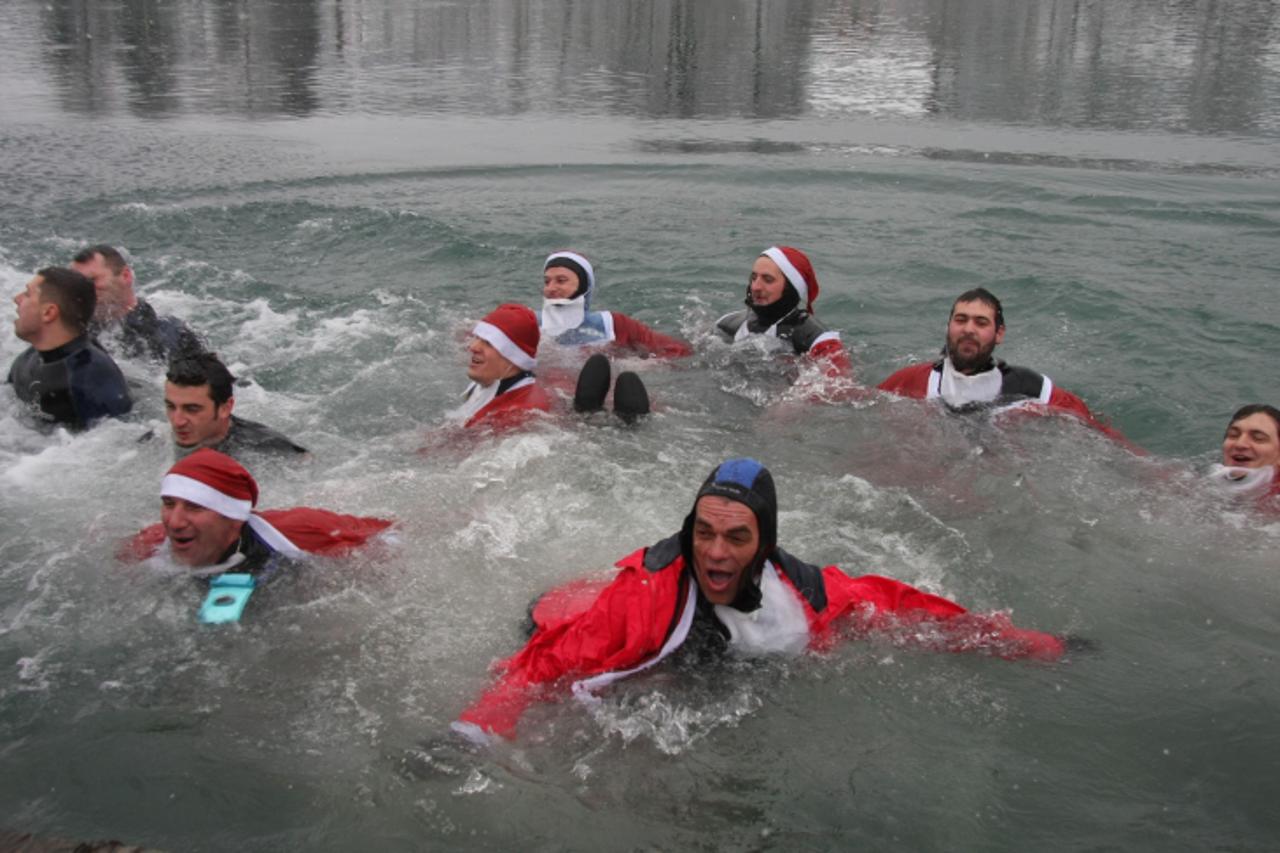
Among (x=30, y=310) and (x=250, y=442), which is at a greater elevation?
(x=30, y=310)

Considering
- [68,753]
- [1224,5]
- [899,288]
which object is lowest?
[68,753]

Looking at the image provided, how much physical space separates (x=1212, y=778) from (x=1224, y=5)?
37.4 metres

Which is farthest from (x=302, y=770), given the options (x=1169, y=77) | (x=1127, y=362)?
(x=1169, y=77)

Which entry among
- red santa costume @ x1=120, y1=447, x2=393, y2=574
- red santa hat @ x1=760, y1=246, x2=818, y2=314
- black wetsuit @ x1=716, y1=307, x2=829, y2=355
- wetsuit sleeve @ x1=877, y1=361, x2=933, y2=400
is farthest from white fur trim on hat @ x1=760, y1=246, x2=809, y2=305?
red santa costume @ x1=120, y1=447, x2=393, y2=574

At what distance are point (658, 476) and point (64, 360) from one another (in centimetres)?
403

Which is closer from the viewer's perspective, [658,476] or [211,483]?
[211,483]

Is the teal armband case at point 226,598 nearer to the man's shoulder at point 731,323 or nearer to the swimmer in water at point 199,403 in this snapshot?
the swimmer in water at point 199,403

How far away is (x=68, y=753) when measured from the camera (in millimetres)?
4914

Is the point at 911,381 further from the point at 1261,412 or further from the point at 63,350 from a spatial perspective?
the point at 63,350

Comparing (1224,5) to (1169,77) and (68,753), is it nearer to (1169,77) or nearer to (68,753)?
(1169,77)

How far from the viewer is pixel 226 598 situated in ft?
18.2

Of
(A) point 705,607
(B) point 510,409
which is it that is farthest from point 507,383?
(A) point 705,607

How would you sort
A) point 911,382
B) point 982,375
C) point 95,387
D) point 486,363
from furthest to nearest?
point 911,382
point 982,375
point 486,363
point 95,387

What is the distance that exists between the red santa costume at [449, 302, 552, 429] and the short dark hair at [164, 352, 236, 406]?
A: 185cm
